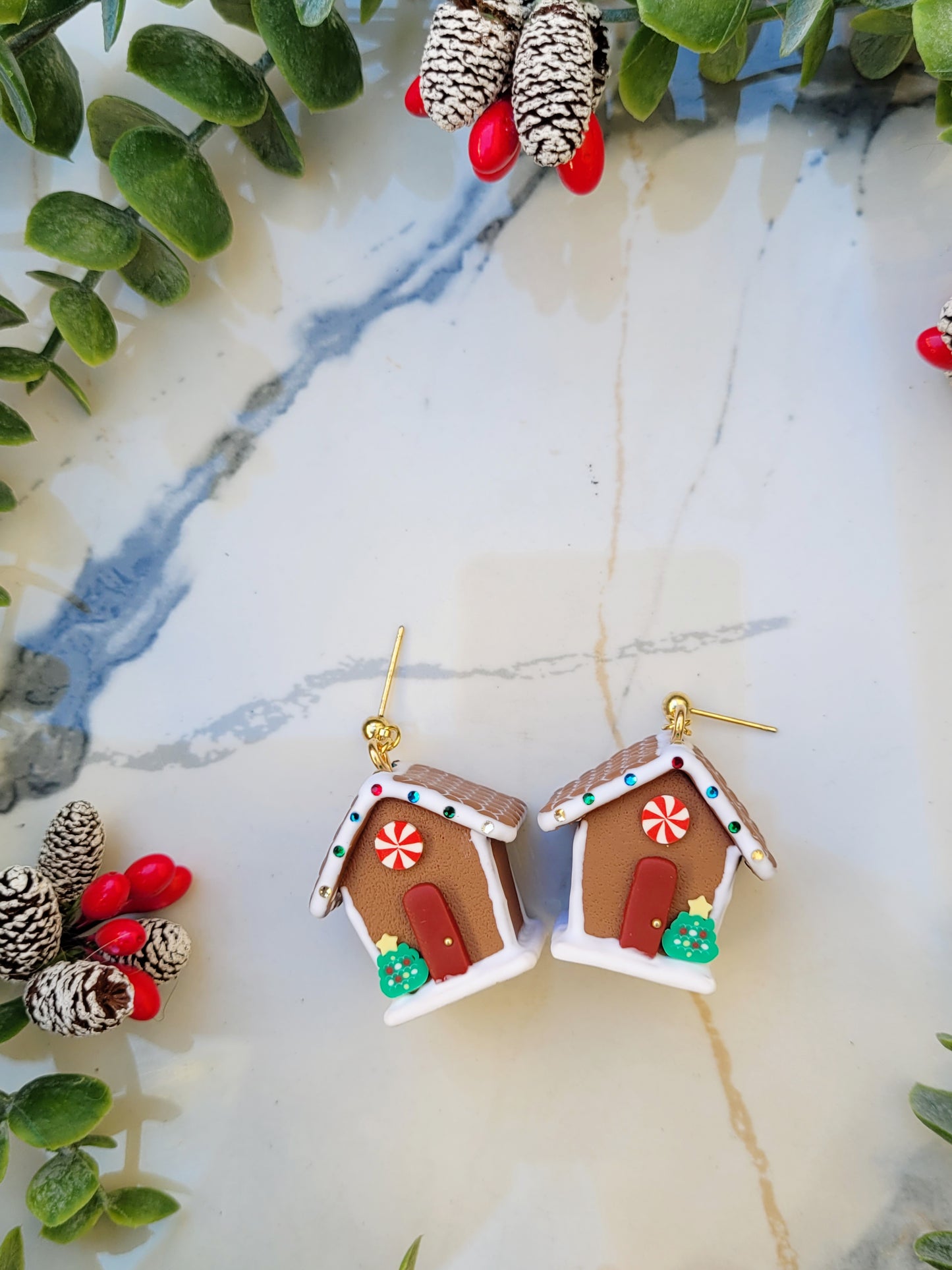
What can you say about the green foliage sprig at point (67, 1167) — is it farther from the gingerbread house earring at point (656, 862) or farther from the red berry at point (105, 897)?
the gingerbread house earring at point (656, 862)

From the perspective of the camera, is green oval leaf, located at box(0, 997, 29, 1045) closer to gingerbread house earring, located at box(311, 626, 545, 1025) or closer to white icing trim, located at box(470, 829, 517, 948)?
gingerbread house earring, located at box(311, 626, 545, 1025)

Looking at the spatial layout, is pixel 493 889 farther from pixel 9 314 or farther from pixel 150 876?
pixel 9 314

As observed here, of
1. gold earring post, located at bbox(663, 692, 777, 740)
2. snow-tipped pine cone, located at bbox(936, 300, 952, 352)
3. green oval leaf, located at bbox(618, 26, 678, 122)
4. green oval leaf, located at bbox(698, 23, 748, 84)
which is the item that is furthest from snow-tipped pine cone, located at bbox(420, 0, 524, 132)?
gold earring post, located at bbox(663, 692, 777, 740)

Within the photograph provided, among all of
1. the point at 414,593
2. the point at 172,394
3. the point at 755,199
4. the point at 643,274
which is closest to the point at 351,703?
the point at 414,593

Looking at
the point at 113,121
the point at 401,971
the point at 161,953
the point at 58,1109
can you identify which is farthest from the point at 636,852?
the point at 113,121

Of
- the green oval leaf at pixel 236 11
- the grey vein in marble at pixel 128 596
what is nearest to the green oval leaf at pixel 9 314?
the grey vein in marble at pixel 128 596

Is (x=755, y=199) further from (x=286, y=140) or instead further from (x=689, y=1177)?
(x=689, y=1177)
